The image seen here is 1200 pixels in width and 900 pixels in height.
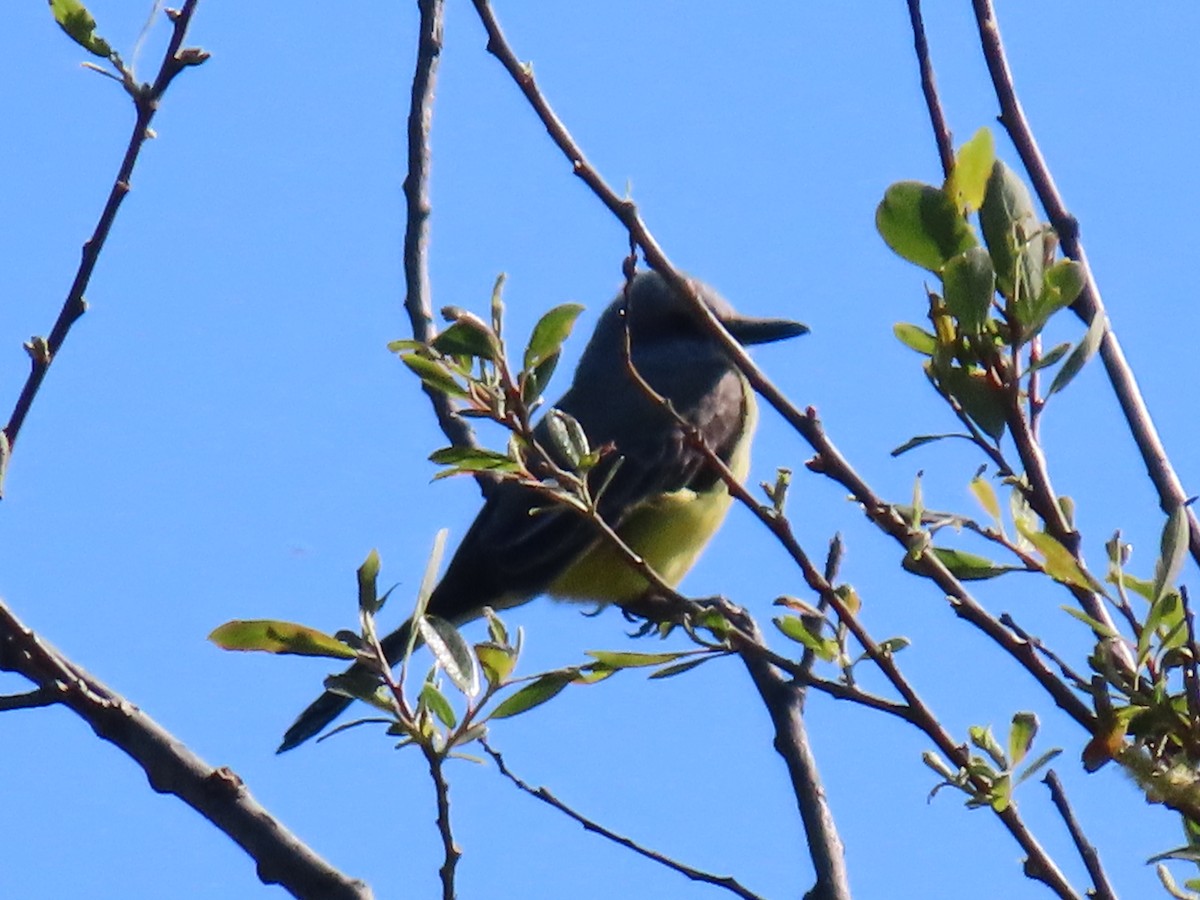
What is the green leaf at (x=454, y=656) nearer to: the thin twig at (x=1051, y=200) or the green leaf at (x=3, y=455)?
the green leaf at (x=3, y=455)

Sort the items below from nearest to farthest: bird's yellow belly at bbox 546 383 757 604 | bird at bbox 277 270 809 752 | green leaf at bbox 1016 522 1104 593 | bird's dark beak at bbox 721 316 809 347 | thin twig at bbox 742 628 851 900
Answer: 1. green leaf at bbox 1016 522 1104 593
2. thin twig at bbox 742 628 851 900
3. bird at bbox 277 270 809 752
4. bird's yellow belly at bbox 546 383 757 604
5. bird's dark beak at bbox 721 316 809 347

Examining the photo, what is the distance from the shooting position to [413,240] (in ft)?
12.2

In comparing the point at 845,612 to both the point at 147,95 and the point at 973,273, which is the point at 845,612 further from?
the point at 147,95

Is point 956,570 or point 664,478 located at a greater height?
point 664,478

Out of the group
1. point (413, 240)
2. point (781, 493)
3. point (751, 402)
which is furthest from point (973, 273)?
point (751, 402)

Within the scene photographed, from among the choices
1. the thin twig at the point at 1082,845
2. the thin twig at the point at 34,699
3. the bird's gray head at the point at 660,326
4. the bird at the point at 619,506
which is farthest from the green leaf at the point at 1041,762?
the bird's gray head at the point at 660,326

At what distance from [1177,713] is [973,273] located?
423 mm

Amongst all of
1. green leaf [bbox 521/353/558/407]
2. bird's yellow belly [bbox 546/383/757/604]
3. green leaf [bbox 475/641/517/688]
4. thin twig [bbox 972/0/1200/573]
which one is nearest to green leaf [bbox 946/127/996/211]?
thin twig [bbox 972/0/1200/573]

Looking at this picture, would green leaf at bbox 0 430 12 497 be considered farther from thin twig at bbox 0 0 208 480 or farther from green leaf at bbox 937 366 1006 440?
green leaf at bbox 937 366 1006 440

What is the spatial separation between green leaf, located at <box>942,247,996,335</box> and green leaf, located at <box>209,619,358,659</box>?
68 centimetres

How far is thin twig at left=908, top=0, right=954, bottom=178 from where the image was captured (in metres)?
1.72

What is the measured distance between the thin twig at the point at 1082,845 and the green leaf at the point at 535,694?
19.8 inches

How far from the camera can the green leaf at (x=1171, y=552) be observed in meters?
1.51

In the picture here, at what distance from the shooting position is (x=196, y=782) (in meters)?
1.85
